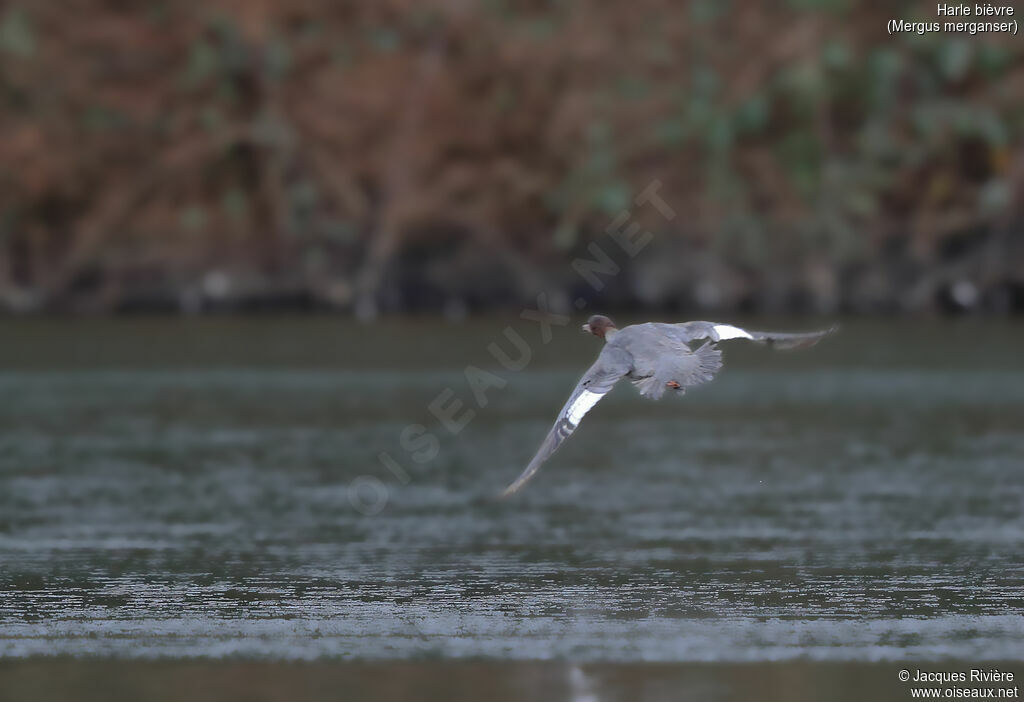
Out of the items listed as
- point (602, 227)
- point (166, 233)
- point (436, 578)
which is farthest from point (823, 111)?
point (436, 578)

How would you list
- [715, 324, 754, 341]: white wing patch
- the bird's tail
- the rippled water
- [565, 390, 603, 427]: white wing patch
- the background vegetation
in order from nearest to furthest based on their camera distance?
[565, 390, 603, 427]: white wing patch, the rippled water, the bird's tail, [715, 324, 754, 341]: white wing patch, the background vegetation

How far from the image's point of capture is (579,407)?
13078 millimetres

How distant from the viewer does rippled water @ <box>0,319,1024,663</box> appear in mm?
13539

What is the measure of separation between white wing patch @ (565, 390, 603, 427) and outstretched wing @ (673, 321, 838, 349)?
1076 millimetres

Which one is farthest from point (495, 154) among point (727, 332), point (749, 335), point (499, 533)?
point (749, 335)

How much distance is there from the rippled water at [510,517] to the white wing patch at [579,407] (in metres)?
1.55

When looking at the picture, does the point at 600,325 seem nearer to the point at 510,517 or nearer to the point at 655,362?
the point at 655,362

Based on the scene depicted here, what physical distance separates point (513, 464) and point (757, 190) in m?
33.0

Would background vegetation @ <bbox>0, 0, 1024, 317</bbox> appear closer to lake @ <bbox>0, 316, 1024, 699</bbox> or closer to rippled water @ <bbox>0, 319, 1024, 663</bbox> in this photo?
rippled water @ <bbox>0, 319, 1024, 663</bbox>

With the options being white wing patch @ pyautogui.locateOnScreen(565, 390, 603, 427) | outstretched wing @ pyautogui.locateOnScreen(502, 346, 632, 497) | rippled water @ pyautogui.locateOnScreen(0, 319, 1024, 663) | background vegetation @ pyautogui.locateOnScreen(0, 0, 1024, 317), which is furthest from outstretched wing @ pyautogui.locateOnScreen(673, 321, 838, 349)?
background vegetation @ pyautogui.locateOnScreen(0, 0, 1024, 317)

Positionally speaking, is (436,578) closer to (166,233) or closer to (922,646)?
(922,646)

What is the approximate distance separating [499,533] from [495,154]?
40795 millimetres

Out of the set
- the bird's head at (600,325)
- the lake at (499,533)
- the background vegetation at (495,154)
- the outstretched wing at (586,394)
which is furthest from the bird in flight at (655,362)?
the background vegetation at (495,154)

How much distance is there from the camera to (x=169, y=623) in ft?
45.5
